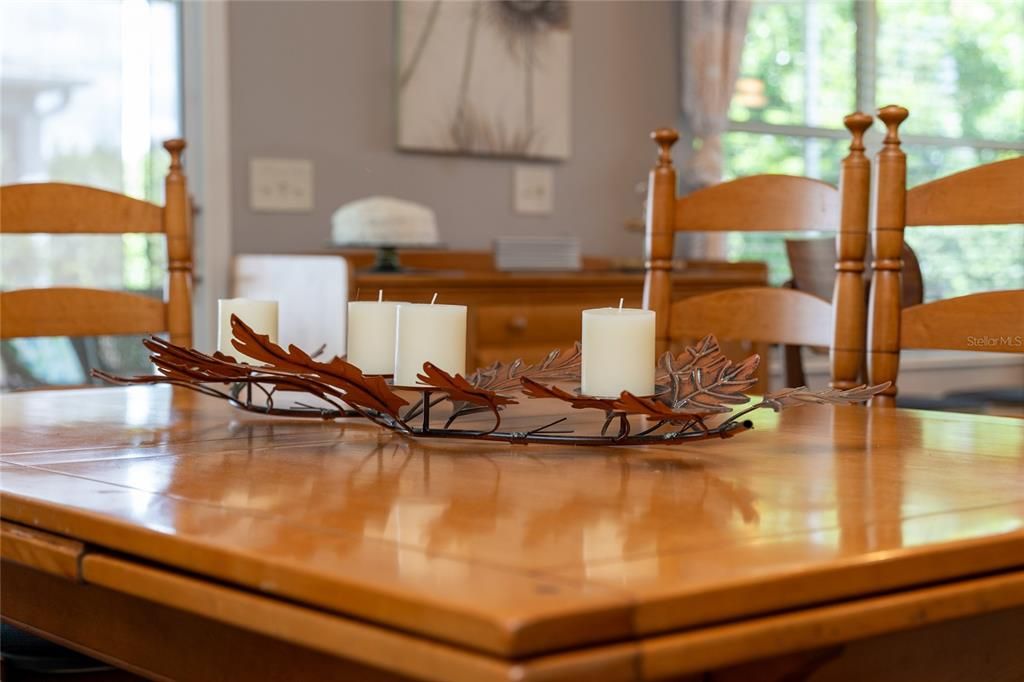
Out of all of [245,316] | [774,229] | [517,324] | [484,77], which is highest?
[484,77]

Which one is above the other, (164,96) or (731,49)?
(731,49)

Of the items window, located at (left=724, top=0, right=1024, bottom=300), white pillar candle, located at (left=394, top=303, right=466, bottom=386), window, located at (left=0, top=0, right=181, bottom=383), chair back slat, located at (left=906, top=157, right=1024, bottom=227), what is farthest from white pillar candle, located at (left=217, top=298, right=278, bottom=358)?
window, located at (left=724, top=0, right=1024, bottom=300)

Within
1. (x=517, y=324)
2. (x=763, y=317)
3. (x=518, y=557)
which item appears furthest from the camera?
(x=517, y=324)

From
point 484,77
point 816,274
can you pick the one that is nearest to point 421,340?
point 816,274

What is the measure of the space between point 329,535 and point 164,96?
280cm

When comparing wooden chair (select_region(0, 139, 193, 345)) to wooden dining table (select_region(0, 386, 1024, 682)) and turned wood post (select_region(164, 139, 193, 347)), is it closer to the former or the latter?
turned wood post (select_region(164, 139, 193, 347))

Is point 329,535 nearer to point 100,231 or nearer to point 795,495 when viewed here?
point 795,495

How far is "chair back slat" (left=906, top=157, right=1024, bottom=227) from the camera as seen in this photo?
5.24 feet

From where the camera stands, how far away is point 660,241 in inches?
76.4

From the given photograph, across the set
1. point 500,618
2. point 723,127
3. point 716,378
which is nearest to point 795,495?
point 716,378

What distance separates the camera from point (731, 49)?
4.16 metres

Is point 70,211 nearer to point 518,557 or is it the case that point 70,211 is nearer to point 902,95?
point 518,557

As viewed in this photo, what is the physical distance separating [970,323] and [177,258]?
1158 mm

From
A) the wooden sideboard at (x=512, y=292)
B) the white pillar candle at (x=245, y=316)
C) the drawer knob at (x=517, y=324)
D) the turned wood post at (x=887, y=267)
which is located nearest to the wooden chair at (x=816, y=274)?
the wooden sideboard at (x=512, y=292)
